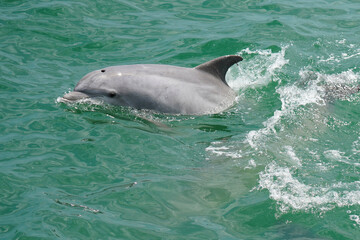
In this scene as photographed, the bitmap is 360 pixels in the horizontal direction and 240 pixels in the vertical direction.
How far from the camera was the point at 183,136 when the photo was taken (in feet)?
32.3

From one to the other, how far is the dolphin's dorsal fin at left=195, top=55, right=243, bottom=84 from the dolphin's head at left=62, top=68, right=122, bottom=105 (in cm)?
165

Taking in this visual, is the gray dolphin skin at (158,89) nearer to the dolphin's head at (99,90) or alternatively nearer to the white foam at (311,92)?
the dolphin's head at (99,90)

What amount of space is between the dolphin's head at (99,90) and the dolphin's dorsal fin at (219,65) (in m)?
1.65

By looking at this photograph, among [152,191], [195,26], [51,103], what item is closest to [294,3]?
[195,26]

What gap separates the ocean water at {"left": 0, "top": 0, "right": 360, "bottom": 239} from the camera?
7598mm

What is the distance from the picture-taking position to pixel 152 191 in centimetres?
823

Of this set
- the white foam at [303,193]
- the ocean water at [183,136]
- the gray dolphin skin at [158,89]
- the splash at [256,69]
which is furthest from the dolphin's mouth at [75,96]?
the white foam at [303,193]

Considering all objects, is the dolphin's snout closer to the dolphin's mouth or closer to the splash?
the dolphin's mouth

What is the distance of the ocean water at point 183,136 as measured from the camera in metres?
7.60

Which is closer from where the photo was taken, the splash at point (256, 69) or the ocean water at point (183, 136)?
the ocean water at point (183, 136)

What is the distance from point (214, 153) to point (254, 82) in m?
3.38

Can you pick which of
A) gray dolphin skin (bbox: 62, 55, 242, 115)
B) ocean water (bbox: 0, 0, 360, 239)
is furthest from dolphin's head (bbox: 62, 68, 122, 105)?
ocean water (bbox: 0, 0, 360, 239)

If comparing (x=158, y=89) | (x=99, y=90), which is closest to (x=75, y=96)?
(x=99, y=90)

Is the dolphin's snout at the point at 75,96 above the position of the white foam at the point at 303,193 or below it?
above
